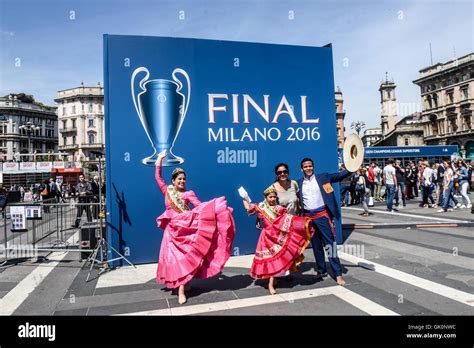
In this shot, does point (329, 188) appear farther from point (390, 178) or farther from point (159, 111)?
point (390, 178)

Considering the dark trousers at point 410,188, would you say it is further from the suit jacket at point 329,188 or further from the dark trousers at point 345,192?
the suit jacket at point 329,188

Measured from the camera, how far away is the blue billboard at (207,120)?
6.83 meters

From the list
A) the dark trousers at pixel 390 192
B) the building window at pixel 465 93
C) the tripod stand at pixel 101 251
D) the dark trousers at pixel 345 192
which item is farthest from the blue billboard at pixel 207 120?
the building window at pixel 465 93

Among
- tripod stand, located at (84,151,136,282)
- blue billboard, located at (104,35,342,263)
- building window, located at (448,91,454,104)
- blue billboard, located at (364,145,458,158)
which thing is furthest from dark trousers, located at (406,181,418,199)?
building window, located at (448,91,454,104)

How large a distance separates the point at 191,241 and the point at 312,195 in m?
1.96

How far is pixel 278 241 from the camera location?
16.5 feet

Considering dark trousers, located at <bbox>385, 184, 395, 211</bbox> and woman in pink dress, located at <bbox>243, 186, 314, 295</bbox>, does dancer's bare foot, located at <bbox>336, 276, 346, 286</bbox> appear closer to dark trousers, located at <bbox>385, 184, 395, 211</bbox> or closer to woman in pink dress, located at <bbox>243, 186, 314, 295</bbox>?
woman in pink dress, located at <bbox>243, 186, 314, 295</bbox>

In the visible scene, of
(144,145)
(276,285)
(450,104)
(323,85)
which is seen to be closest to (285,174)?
(276,285)

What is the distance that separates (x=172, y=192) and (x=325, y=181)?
2.28 meters

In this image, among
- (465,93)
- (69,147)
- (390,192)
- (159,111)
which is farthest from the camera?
(69,147)

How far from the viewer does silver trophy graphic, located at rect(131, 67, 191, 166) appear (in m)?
6.93

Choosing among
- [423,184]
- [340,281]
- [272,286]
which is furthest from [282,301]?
[423,184]

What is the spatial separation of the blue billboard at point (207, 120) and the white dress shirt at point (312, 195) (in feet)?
6.90

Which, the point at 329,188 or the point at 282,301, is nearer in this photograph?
the point at 282,301
